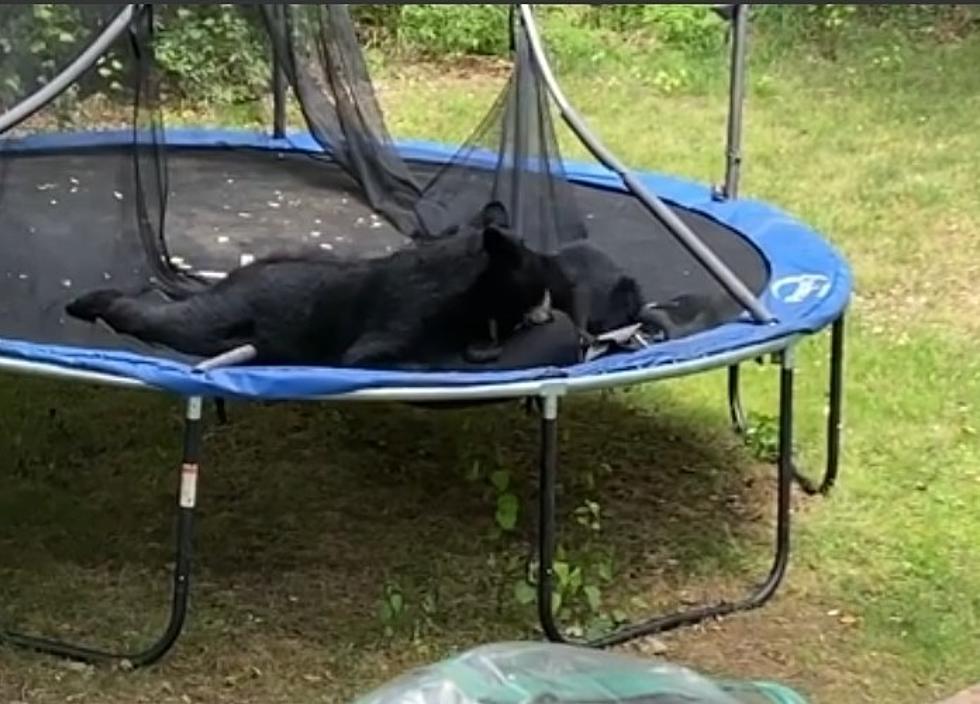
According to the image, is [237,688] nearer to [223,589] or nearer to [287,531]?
[223,589]

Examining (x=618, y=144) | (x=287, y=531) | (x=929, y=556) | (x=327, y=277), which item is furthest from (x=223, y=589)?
(x=618, y=144)

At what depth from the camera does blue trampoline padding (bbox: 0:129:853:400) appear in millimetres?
2859

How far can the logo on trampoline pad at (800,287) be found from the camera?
3.41 meters

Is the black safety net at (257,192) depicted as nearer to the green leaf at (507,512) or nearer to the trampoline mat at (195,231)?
the trampoline mat at (195,231)

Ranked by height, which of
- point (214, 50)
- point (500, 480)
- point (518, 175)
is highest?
point (214, 50)

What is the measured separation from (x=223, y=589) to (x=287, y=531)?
0.27 metres

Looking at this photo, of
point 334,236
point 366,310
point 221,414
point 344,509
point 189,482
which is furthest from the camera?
point 334,236

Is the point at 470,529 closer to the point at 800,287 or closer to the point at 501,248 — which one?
the point at 501,248

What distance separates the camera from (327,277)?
3463 mm

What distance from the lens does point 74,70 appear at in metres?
3.25

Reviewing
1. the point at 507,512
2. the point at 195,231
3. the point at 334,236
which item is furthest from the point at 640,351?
the point at 195,231

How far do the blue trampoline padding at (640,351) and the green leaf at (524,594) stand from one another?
409mm

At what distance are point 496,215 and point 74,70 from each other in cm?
92

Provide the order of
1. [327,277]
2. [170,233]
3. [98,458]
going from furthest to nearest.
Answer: [170,233] → [98,458] → [327,277]
